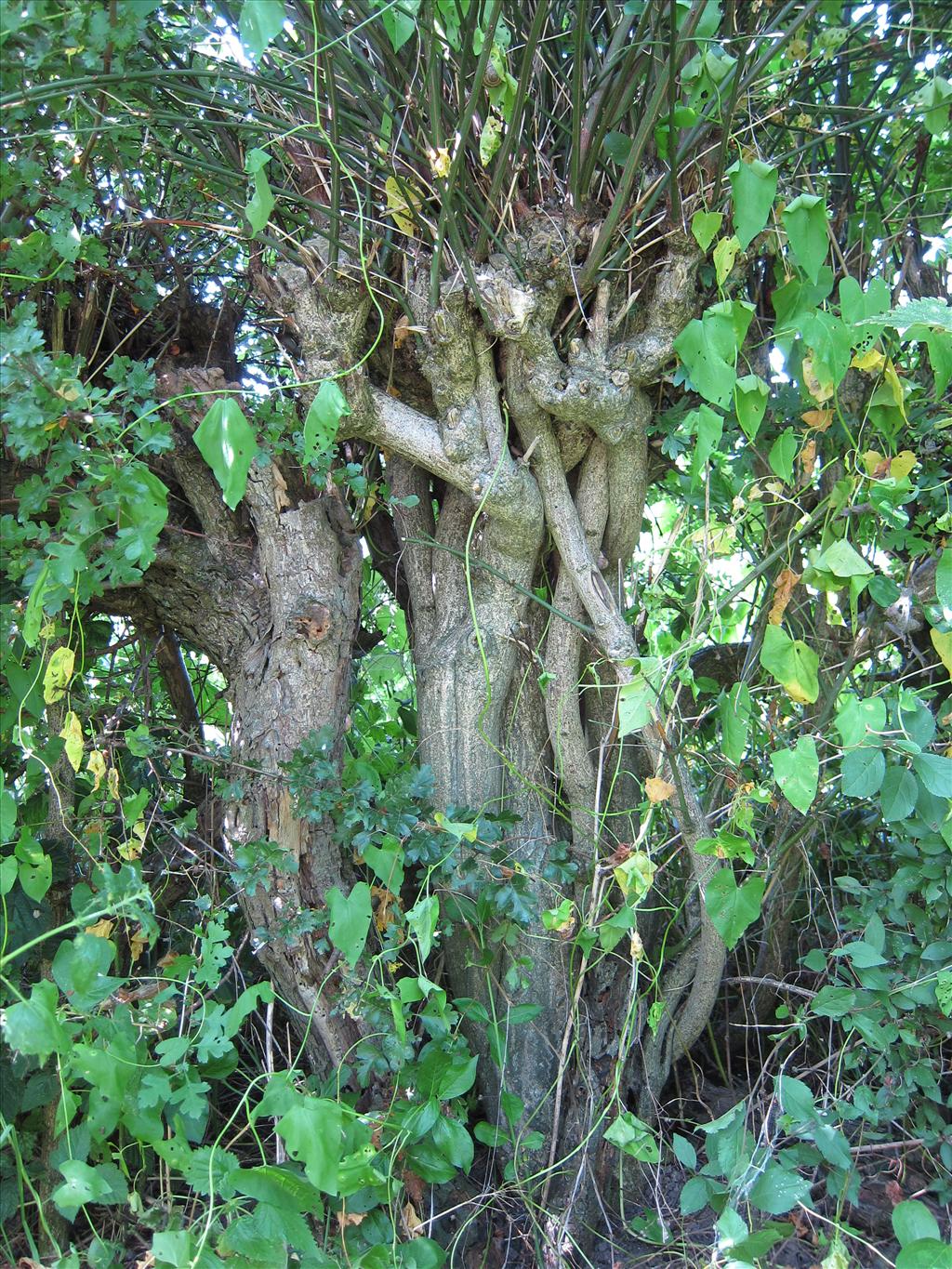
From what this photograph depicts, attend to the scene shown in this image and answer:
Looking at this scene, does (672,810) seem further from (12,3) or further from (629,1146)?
(12,3)

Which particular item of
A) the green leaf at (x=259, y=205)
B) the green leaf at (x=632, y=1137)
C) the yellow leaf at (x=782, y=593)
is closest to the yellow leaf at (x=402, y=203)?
the green leaf at (x=259, y=205)

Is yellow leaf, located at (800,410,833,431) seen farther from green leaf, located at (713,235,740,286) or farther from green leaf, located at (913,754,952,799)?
green leaf, located at (913,754,952,799)

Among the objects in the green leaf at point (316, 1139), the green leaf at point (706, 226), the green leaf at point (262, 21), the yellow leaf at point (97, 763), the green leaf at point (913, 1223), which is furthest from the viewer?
the yellow leaf at point (97, 763)

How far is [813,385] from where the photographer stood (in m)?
1.46

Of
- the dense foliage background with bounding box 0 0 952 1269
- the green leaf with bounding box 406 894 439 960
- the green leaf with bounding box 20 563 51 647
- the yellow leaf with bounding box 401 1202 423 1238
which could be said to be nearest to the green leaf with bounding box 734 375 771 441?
the dense foliage background with bounding box 0 0 952 1269

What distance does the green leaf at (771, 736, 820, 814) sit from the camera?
1283 millimetres

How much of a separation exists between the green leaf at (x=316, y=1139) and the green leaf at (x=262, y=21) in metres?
1.21

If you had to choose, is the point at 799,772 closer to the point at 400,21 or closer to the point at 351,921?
the point at 351,921

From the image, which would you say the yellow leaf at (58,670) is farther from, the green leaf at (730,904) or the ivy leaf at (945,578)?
the ivy leaf at (945,578)

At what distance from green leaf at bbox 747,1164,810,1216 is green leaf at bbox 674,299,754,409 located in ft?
3.59

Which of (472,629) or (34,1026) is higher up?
(472,629)

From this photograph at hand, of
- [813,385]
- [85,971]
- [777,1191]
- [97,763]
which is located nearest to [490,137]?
[813,385]

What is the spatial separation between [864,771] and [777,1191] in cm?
60

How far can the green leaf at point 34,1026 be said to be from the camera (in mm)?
1098
